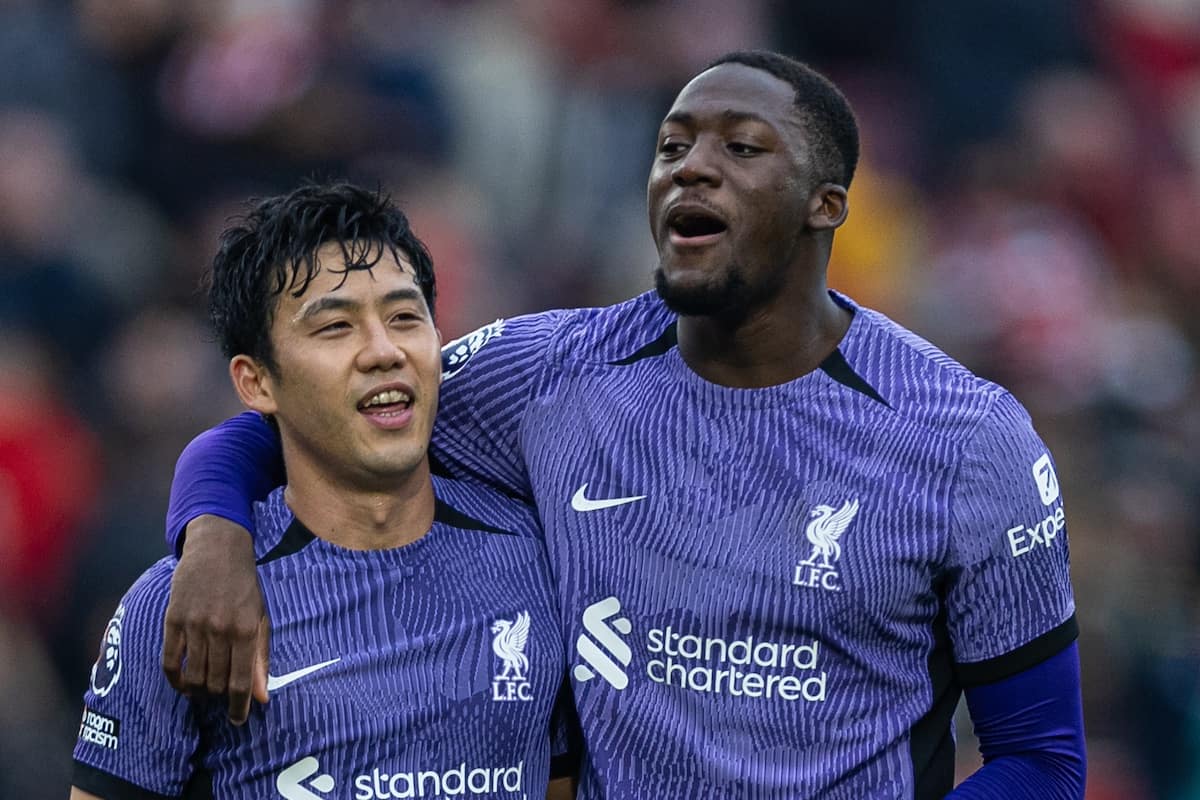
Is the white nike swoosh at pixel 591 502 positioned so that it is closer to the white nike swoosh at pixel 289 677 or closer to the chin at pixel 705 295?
the chin at pixel 705 295

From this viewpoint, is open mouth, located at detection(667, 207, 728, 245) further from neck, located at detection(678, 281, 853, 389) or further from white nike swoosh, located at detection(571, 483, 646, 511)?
white nike swoosh, located at detection(571, 483, 646, 511)

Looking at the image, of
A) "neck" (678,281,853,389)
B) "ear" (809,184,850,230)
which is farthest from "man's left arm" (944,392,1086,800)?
"ear" (809,184,850,230)

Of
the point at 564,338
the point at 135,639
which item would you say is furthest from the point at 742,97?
the point at 135,639

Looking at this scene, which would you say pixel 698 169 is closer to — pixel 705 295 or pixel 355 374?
pixel 705 295

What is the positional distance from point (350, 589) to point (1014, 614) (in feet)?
4.36

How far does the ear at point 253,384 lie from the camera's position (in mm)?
3789

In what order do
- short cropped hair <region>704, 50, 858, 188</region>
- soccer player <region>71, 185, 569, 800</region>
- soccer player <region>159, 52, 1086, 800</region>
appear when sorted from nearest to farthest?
soccer player <region>71, 185, 569, 800</region> < soccer player <region>159, 52, 1086, 800</region> < short cropped hair <region>704, 50, 858, 188</region>

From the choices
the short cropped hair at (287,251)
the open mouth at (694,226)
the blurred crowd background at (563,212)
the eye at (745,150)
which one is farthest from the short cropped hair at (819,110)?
the blurred crowd background at (563,212)

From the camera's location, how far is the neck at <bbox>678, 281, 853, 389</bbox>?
379cm

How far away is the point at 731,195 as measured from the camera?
3723 mm

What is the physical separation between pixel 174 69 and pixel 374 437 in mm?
5045

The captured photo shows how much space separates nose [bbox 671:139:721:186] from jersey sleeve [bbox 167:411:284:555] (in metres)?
1.08

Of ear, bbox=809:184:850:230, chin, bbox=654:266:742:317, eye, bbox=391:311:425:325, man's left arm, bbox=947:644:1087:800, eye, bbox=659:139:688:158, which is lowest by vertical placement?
man's left arm, bbox=947:644:1087:800

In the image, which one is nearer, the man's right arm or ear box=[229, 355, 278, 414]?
the man's right arm
